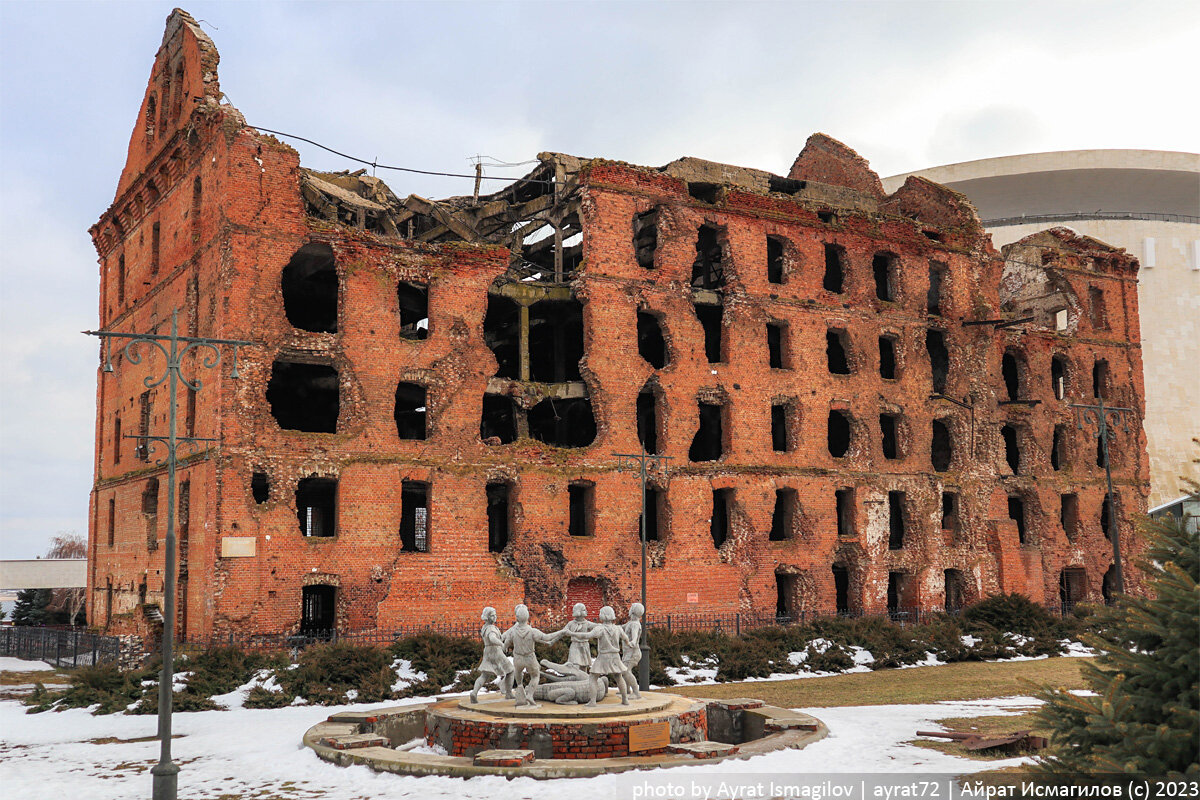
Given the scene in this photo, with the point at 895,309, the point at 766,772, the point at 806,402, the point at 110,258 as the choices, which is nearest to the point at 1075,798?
the point at 766,772

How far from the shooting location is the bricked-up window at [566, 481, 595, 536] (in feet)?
99.8

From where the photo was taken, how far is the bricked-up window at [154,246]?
32625 millimetres

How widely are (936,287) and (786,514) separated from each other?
13492 mm

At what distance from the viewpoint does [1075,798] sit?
836 cm

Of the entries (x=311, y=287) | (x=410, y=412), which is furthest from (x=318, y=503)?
(x=311, y=287)

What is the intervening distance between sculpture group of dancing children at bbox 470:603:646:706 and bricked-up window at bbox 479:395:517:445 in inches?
807

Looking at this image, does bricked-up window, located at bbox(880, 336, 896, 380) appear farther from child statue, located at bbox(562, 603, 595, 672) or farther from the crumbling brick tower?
child statue, located at bbox(562, 603, 595, 672)

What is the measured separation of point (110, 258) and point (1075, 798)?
37.0m

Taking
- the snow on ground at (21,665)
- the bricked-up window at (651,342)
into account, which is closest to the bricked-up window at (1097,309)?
the bricked-up window at (651,342)

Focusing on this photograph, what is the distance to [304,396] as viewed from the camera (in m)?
33.5

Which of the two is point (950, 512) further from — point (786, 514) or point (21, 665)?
point (21, 665)

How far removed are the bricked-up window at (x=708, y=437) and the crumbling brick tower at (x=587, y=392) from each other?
108 millimetres

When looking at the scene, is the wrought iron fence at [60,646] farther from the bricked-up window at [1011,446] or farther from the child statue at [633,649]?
the bricked-up window at [1011,446]

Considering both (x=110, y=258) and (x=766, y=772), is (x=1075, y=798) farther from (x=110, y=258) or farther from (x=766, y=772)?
(x=110, y=258)
